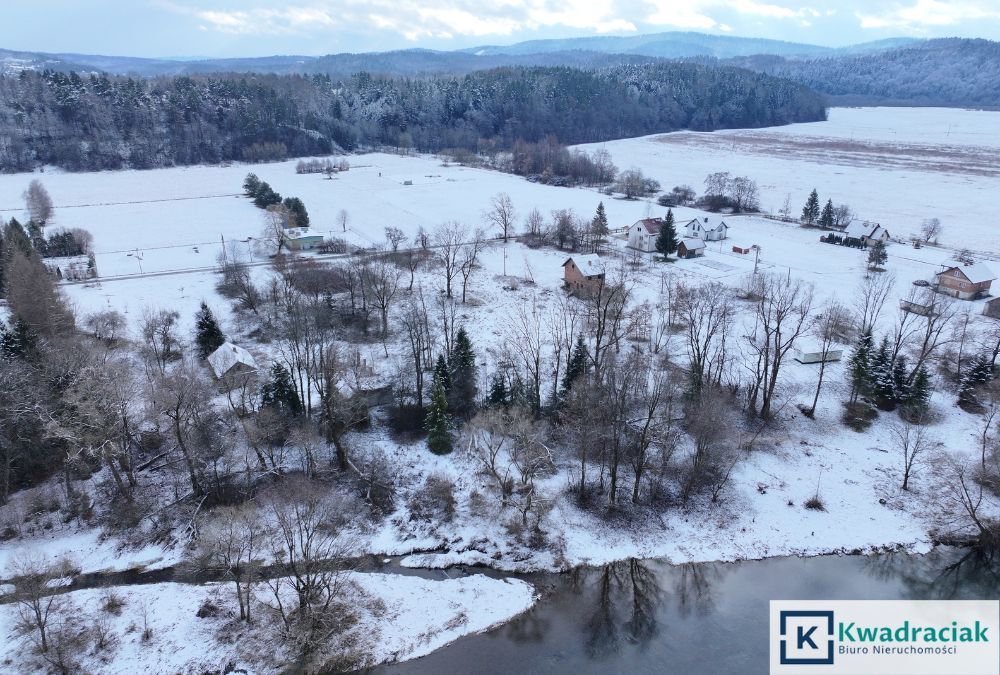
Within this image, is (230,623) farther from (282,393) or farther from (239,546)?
(282,393)

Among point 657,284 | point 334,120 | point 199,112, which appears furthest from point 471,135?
point 657,284

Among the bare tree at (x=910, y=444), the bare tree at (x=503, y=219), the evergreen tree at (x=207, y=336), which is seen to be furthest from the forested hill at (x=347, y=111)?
the bare tree at (x=910, y=444)

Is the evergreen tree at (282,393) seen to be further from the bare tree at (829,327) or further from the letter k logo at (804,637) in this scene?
the bare tree at (829,327)

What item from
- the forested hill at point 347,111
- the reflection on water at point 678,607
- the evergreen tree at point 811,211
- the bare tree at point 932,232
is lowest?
the reflection on water at point 678,607

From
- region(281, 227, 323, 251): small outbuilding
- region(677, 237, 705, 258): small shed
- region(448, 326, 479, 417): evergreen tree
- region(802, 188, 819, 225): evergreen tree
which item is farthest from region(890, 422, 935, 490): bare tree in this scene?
region(281, 227, 323, 251): small outbuilding

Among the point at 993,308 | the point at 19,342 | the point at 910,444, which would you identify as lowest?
the point at 910,444

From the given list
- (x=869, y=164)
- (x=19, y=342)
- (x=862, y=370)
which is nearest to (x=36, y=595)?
(x=19, y=342)

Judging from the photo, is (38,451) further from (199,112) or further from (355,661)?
(199,112)
